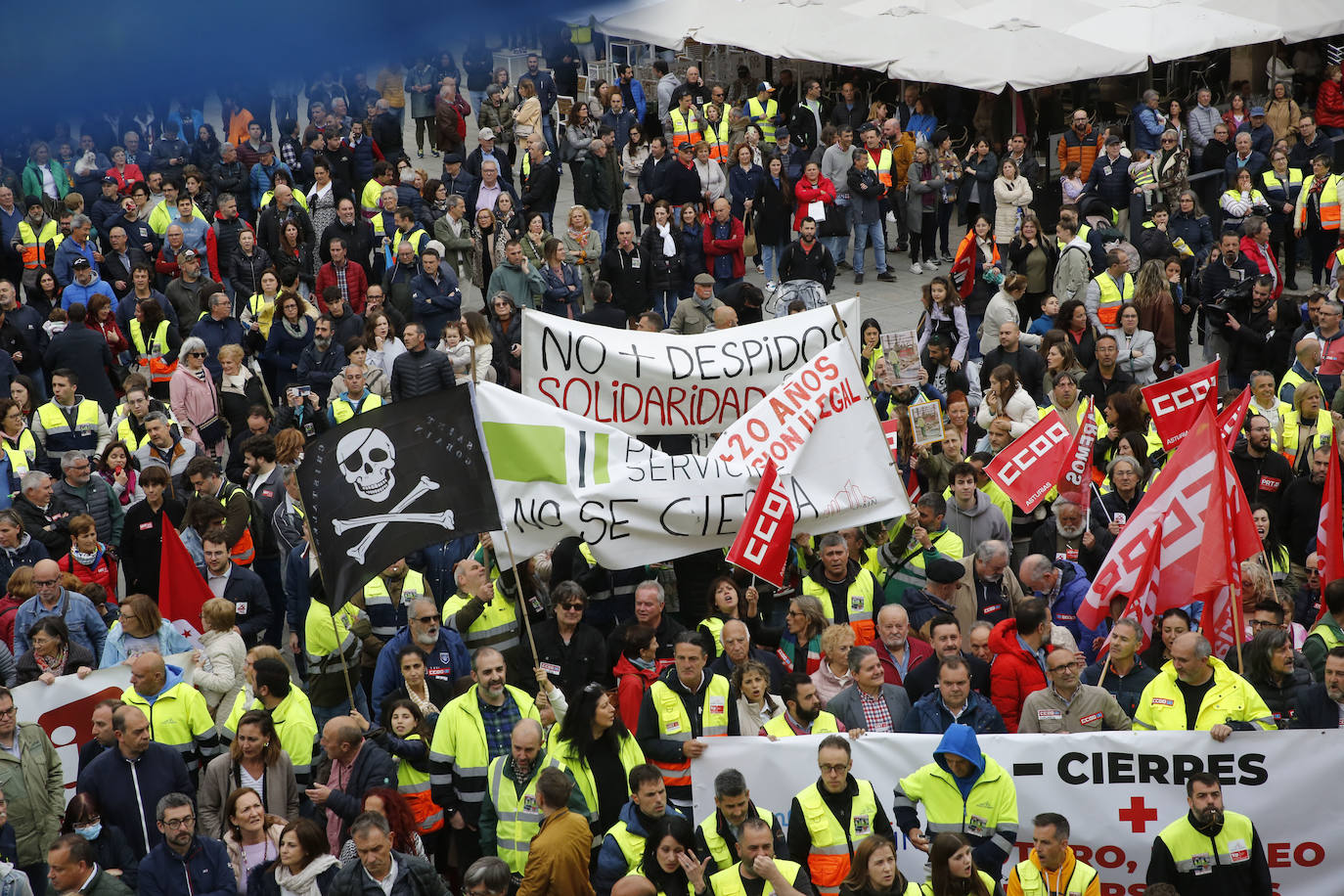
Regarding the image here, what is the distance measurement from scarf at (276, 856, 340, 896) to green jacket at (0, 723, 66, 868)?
143cm

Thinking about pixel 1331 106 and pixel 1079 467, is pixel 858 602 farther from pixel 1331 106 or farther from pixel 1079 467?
pixel 1331 106

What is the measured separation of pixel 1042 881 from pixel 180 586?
5.37 metres

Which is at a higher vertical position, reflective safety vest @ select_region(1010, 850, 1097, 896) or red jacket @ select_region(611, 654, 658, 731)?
red jacket @ select_region(611, 654, 658, 731)

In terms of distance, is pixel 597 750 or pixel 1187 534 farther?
pixel 1187 534

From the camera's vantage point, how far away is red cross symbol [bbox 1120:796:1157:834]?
788 cm

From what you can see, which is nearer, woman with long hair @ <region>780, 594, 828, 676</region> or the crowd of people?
the crowd of people

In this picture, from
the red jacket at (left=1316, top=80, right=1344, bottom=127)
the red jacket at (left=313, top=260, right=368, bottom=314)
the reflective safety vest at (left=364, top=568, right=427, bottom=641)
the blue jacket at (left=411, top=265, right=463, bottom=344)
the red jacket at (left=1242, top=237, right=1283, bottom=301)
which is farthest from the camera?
the red jacket at (left=1316, top=80, right=1344, bottom=127)

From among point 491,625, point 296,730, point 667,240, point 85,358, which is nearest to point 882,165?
point 667,240

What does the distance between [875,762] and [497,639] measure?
96.8 inches

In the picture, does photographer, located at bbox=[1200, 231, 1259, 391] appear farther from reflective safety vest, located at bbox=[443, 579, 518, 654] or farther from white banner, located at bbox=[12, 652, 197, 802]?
white banner, located at bbox=[12, 652, 197, 802]

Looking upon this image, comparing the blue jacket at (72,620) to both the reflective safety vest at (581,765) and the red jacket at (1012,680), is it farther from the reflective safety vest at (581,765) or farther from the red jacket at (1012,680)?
the red jacket at (1012,680)

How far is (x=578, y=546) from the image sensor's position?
10102mm

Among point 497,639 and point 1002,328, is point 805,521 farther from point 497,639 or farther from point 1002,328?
point 1002,328

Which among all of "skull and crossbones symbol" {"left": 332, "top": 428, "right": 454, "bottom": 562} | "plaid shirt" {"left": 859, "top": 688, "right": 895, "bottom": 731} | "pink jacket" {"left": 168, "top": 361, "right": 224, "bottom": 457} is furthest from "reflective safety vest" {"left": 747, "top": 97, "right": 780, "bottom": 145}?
"plaid shirt" {"left": 859, "top": 688, "right": 895, "bottom": 731}
